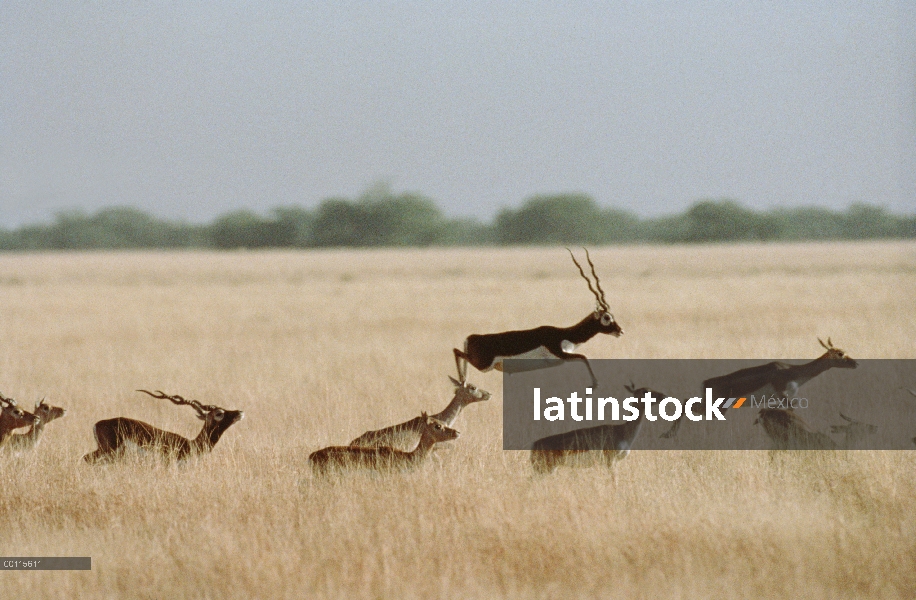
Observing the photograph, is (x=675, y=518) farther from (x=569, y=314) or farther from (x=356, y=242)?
(x=356, y=242)

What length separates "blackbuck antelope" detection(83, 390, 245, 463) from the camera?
26.1 feet

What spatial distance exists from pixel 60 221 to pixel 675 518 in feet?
266

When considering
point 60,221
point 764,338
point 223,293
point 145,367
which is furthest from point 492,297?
point 60,221

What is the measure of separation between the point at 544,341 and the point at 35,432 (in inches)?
171

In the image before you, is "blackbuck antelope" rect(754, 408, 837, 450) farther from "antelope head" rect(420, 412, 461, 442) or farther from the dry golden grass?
"antelope head" rect(420, 412, 461, 442)

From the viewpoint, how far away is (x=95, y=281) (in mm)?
37625

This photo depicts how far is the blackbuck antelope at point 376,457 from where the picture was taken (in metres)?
7.42

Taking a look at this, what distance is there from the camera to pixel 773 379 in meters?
7.77

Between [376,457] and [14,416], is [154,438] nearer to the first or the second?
[14,416]

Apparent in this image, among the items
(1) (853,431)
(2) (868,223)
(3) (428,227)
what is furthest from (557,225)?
(1) (853,431)

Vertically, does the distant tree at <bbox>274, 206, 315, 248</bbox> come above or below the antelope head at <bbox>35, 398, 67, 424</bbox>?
above

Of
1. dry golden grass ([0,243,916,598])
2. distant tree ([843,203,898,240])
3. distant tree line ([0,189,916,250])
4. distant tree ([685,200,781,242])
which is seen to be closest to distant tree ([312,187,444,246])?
distant tree line ([0,189,916,250])

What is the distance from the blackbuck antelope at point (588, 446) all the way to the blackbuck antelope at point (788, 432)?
1273mm

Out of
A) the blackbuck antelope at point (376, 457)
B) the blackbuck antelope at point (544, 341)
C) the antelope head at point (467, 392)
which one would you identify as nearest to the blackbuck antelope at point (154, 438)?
the blackbuck antelope at point (376, 457)
